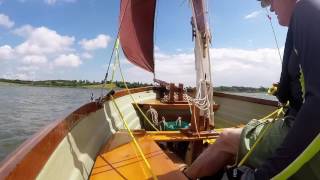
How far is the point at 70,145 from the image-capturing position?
247 cm

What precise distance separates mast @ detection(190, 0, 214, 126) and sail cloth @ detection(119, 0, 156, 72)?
298 centimetres

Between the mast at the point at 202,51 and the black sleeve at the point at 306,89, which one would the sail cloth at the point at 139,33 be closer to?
the mast at the point at 202,51

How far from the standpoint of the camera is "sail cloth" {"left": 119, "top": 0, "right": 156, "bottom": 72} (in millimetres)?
7371

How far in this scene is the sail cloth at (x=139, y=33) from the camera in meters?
7.37

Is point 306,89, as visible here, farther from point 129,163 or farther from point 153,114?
point 153,114

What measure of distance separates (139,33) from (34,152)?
621cm

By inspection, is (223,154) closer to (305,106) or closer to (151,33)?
(305,106)

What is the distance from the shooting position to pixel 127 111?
18.3ft

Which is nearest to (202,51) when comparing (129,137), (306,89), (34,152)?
(129,137)

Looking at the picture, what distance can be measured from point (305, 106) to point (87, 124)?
226 centimetres

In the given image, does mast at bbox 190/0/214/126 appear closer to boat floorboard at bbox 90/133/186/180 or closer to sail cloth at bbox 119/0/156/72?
boat floorboard at bbox 90/133/186/180

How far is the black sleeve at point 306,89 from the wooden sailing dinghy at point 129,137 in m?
0.99

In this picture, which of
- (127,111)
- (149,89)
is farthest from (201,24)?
(149,89)

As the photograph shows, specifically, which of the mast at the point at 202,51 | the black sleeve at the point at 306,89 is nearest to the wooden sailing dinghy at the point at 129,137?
the mast at the point at 202,51
